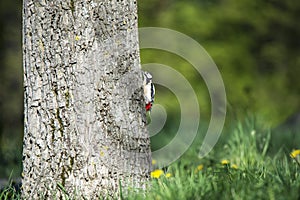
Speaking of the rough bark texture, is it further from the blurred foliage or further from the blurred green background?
the blurred foliage

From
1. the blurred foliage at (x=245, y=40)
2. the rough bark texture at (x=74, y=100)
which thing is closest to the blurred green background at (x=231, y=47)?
the blurred foliage at (x=245, y=40)

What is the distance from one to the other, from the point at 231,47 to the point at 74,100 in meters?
7.72

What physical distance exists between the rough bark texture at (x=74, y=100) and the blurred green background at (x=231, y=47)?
6.88 m

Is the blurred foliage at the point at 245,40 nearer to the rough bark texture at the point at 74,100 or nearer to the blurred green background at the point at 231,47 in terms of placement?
the blurred green background at the point at 231,47

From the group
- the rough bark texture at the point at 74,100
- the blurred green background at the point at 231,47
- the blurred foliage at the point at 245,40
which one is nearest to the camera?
the rough bark texture at the point at 74,100

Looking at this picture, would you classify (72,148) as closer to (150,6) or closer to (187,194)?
(187,194)

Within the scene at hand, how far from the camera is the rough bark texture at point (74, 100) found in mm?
3068

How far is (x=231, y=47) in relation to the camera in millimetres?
10469

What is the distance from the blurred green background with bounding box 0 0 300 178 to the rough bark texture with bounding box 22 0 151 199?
6884 millimetres

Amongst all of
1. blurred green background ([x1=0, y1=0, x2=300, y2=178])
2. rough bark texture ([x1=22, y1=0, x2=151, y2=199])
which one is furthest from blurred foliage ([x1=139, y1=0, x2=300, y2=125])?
rough bark texture ([x1=22, y1=0, x2=151, y2=199])

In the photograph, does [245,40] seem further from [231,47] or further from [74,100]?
[74,100]

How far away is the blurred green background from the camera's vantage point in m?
10.2

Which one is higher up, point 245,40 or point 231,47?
point 245,40

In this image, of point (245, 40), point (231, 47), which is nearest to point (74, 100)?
point (231, 47)
